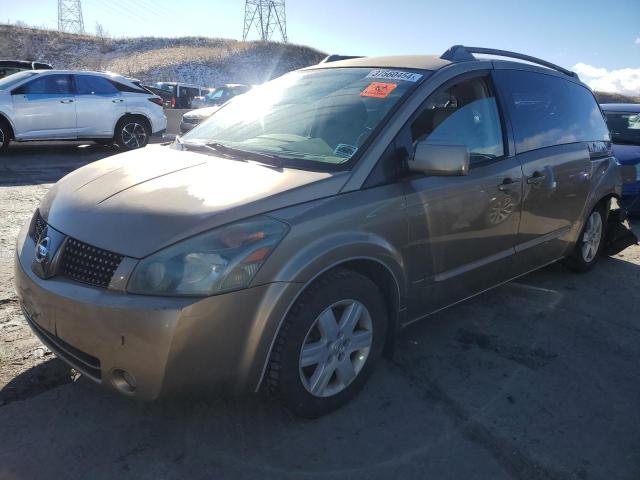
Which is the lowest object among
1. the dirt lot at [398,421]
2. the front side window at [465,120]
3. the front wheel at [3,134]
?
the dirt lot at [398,421]

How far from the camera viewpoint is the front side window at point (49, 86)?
1015 cm

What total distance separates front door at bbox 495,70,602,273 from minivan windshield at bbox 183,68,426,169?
0.98 m

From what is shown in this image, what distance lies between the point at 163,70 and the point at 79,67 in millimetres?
6771

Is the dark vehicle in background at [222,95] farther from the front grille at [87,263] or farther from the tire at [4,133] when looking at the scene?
the front grille at [87,263]

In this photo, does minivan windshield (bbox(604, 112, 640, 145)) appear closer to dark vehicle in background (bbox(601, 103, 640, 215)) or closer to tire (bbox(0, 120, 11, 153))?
dark vehicle in background (bbox(601, 103, 640, 215))

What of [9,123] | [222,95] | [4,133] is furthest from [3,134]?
[222,95]

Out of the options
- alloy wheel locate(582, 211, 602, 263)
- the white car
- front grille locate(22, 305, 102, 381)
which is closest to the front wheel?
the white car

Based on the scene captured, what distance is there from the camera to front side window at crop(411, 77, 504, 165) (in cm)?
303

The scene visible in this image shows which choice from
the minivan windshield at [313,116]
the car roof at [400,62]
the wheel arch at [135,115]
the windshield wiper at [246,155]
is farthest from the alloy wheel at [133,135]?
the windshield wiper at [246,155]

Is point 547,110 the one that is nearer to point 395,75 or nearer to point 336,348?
point 395,75

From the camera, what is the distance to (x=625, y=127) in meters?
7.88

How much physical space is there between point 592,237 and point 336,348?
11.0 feet

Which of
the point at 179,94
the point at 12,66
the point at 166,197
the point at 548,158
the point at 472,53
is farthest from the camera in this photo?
the point at 179,94

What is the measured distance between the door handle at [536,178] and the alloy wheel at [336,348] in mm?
1658
